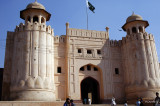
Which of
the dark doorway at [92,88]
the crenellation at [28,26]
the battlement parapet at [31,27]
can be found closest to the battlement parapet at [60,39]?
the battlement parapet at [31,27]

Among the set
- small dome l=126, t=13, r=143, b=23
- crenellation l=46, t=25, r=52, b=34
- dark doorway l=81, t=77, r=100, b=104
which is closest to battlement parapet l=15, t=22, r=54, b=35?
crenellation l=46, t=25, r=52, b=34

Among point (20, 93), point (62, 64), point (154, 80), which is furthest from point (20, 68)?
point (154, 80)

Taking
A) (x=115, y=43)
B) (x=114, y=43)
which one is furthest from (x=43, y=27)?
(x=115, y=43)

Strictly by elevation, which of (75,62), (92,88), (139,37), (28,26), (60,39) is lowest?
(92,88)

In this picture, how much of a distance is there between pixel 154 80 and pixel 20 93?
1370 cm

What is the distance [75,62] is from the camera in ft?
71.6

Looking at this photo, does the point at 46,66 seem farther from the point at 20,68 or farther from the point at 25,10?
the point at 25,10

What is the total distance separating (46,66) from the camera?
19.4m

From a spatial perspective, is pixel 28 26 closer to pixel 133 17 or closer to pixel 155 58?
pixel 133 17

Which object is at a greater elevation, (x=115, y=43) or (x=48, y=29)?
(x=48, y=29)

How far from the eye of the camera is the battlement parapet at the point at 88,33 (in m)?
23.0

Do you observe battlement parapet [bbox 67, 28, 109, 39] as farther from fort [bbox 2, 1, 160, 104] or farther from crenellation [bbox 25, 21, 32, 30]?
crenellation [bbox 25, 21, 32, 30]

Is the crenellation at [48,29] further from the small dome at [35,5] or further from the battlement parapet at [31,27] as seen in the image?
the small dome at [35,5]

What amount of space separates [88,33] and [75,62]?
414cm
